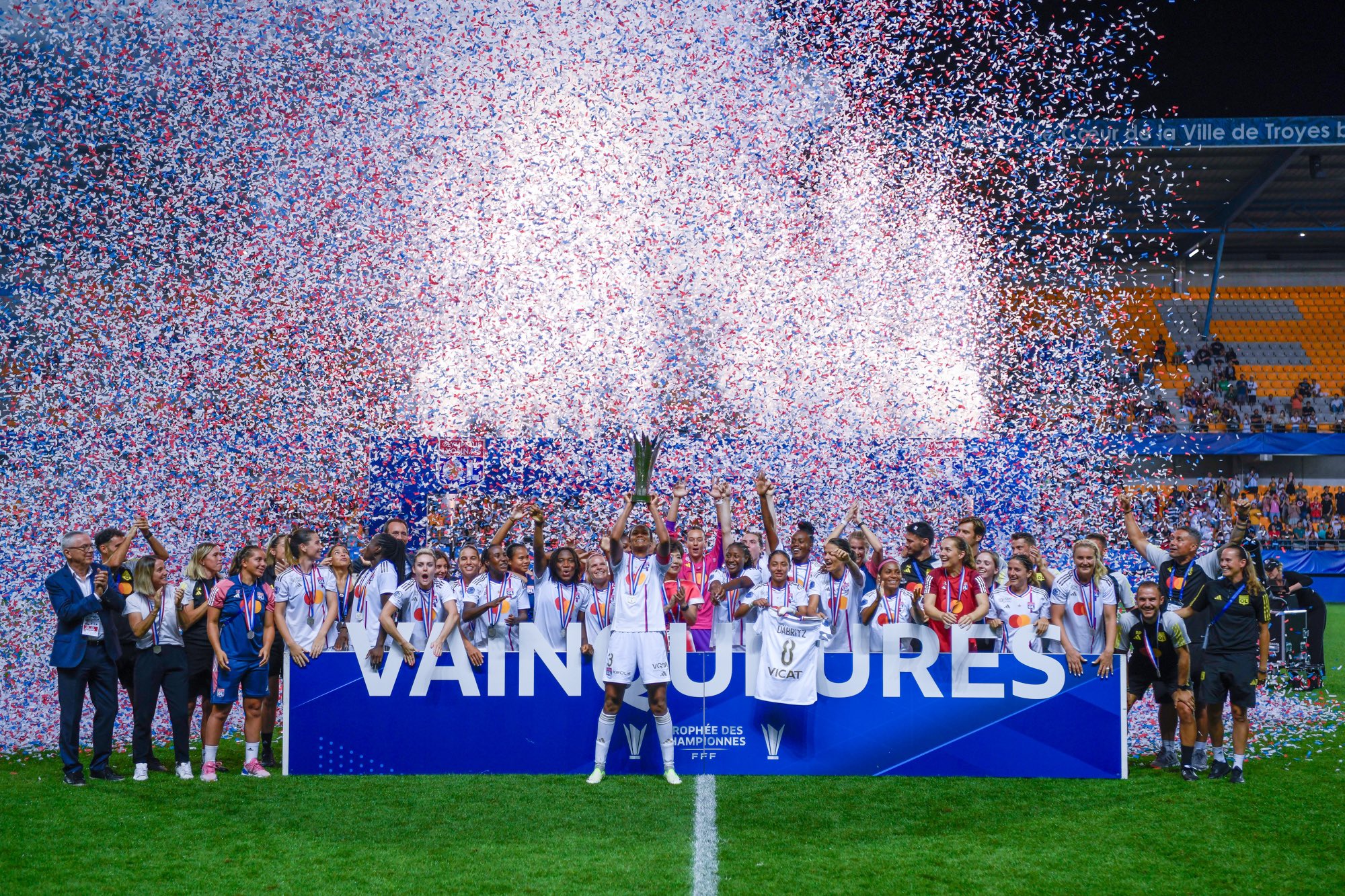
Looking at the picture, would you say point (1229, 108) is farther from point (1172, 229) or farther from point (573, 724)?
point (573, 724)

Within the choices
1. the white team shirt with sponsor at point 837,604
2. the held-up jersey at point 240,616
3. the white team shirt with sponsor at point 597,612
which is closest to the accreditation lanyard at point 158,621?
the held-up jersey at point 240,616

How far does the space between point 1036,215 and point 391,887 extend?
68.5 ft

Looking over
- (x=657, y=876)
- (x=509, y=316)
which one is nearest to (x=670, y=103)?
(x=509, y=316)

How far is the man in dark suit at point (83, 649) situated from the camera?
7.99 meters

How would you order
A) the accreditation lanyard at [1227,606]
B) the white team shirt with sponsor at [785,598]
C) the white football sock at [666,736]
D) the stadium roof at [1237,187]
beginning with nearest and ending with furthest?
1. the white football sock at [666,736]
2. the accreditation lanyard at [1227,606]
3. the white team shirt with sponsor at [785,598]
4. the stadium roof at [1237,187]

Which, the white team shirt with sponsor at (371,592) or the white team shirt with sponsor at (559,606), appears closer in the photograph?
the white team shirt with sponsor at (371,592)

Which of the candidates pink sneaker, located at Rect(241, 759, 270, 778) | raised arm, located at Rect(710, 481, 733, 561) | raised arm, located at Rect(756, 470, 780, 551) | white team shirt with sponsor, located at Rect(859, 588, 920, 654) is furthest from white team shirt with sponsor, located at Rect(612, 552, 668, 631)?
pink sneaker, located at Rect(241, 759, 270, 778)

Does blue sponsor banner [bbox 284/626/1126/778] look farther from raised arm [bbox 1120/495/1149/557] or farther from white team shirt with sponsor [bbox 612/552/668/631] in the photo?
raised arm [bbox 1120/495/1149/557]

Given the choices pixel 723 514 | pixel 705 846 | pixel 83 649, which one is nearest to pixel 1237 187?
pixel 723 514

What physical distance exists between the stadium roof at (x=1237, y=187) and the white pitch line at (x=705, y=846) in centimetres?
1606

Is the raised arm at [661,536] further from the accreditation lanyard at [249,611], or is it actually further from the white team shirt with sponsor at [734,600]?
the accreditation lanyard at [249,611]

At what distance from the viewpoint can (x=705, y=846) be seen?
21.1ft

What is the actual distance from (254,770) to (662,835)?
3.47 metres

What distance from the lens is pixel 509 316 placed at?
17.1 meters
